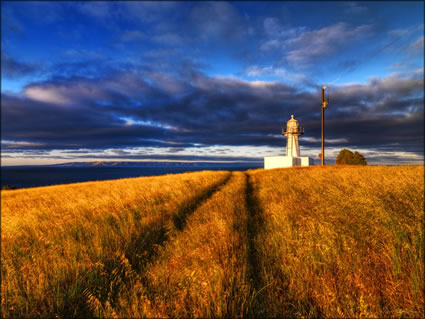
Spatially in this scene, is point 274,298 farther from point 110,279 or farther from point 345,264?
point 110,279

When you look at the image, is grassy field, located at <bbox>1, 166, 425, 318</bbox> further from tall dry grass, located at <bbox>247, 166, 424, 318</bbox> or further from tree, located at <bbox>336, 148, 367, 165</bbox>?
tree, located at <bbox>336, 148, 367, 165</bbox>

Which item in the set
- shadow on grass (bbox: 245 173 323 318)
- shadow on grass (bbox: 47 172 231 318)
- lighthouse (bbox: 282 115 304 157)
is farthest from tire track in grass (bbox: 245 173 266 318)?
lighthouse (bbox: 282 115 304 157)

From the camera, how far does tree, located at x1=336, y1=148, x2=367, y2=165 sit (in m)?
34.6

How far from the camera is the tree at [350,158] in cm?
3462

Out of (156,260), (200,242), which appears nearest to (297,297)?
(200,242)

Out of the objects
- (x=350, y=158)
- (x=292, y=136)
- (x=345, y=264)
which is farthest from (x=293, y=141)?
(x=345, y=264)

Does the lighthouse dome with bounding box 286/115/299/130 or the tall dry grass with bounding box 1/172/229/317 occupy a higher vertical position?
the lighthouse dome with bounding box 286/115/299/130

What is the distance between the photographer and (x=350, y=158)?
3553 centimetres

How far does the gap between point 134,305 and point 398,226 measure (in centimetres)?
466

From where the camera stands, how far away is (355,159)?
34938 millimetres

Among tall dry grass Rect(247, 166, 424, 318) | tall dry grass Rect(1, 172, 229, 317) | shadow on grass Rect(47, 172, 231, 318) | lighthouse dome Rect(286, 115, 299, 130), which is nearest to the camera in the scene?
tall dry grass Rect(247, 166, 424, 318)

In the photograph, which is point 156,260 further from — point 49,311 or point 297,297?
point 297,297

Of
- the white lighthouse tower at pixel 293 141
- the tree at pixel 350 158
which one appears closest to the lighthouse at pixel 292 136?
the white lighthouse tower at pixel 293 141

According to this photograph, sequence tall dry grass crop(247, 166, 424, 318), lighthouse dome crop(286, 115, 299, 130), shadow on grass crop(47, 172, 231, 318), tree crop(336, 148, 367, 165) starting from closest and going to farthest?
1. tall dry grass crop(247, 166, 424, 318)
2. shadow on grass crop(47, 172, 231, 318)
3. tree crop(336, 148, 367, 165)
4. lighthouse dome crop(286, 115, 299, 130)
